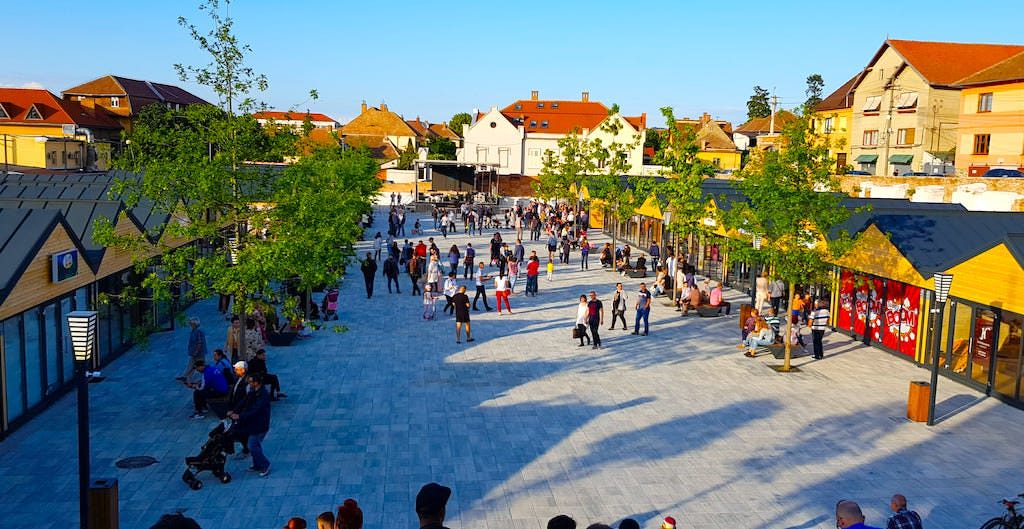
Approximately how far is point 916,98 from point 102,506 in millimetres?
58029

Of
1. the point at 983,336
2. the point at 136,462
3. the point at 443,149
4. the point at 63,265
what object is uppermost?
the point at 443,149

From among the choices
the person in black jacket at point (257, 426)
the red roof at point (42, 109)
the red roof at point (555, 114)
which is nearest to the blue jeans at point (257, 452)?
the person in black jacket at point (257, 426)

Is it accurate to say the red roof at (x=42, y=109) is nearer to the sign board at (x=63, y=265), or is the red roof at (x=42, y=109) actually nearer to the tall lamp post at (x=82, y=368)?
the sign board at (x=63, y=265)

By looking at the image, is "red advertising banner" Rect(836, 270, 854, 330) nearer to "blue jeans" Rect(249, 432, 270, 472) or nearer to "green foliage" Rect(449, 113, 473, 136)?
"blue jeans" Rect(249, 432, 270, 472)

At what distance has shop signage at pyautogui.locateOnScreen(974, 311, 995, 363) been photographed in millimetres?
16562

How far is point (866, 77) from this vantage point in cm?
6125

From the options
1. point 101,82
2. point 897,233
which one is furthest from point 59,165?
point 101,82

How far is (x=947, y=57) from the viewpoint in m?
56.9

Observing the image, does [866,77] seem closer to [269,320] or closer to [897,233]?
[897,233]

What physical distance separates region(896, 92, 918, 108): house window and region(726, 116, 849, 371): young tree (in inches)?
1644

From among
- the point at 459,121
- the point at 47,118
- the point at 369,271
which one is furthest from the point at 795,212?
the point at 459,121

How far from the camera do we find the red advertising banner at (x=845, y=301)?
2213cm

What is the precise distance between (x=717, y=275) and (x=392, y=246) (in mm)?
12763

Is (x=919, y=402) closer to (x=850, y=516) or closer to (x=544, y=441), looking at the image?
(x=544, y=441)
